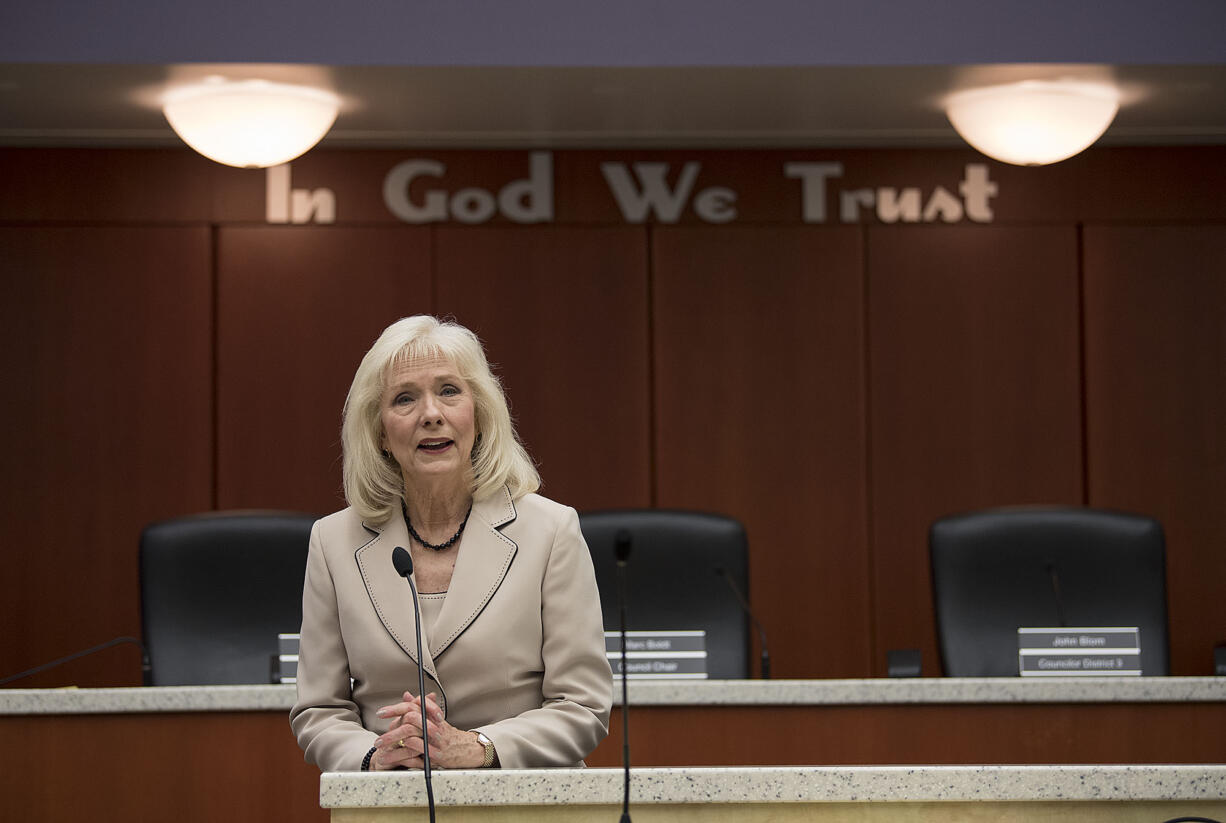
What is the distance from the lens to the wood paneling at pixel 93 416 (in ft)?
18.0

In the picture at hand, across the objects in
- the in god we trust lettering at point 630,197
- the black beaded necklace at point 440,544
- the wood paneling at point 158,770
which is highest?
the in god we trust lettering at point 630,197

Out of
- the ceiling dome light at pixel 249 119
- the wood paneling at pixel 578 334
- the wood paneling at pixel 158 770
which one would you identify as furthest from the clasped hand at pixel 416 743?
the wood paneling at pixel 578 334

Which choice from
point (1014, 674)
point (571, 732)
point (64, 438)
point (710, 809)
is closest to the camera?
point (710, 809)

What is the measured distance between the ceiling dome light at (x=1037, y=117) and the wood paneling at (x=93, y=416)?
3092mm

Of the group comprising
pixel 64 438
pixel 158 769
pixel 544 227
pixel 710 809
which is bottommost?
pixel 158 769

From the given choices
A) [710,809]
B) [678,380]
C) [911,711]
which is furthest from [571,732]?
[678,380]

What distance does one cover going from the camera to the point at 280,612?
12.7 ft

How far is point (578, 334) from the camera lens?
5.66m

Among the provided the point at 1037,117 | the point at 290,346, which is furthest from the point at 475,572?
the point at 290,346

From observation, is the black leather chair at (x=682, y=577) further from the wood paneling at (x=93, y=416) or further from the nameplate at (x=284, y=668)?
the wood paneling at (x=93, y=416)

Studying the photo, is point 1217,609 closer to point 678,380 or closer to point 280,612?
point 678,380

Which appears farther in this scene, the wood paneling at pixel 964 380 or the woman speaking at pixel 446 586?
the wood paneling at pixel 964 380

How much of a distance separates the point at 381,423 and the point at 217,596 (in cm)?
189

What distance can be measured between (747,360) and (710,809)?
4.04m
